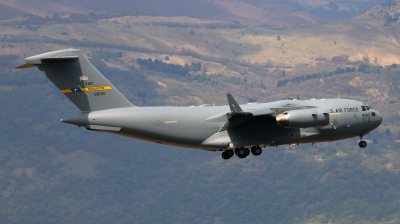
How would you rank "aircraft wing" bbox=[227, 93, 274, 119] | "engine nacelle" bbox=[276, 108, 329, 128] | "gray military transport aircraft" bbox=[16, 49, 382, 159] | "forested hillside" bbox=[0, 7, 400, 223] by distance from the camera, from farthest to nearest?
"forested hillside" bbox=[0, 7, 400, 223]
"engine nacelle" bbox=[276, 108, 329, 128]
"gray military transport aircraft" bbox=[16, 49, 382, 159]
"aircraft wing" bbox=[227, 93, 274, 119]

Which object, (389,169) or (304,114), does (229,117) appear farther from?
(389,169)

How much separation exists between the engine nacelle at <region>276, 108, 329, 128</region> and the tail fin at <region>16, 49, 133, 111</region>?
646 centimetres

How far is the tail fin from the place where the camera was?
128 ft

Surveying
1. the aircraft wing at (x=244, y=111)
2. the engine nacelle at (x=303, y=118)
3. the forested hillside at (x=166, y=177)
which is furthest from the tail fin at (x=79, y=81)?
the forested hillside at (x=166, y=177)

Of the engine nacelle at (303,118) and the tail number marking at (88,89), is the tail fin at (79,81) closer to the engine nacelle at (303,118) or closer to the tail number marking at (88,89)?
the tail number marking at (88,89)

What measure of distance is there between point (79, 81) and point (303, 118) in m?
9.21

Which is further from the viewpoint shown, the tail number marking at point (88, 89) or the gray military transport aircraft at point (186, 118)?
the tail number marking at point (88, 89)

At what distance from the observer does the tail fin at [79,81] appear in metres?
39.0

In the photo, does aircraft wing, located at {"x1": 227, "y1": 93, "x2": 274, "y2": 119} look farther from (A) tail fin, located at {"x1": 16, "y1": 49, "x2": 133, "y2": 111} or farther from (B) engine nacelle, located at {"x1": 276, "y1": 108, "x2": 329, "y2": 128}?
(A) tail fin, located at {"x1": 16, "y1": 49, "x2": 133, "y2": 111}

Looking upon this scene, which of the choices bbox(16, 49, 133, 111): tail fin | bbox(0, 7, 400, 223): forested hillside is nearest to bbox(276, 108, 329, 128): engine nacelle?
bbox(16, 49, 133, 111): tail fin

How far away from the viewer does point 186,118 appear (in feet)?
132

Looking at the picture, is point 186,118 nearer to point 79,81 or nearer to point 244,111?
point 244,111

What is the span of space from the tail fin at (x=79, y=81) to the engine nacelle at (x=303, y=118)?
21.2ft

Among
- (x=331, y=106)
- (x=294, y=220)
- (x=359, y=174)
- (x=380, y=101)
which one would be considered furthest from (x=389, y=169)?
(x=331, y=106)
